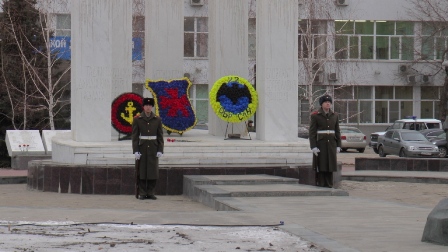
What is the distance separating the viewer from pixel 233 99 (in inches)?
964

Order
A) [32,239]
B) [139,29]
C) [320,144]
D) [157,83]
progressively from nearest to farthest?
A: 1. [32,239]
2. [320,144]
3. [157,83]
4. [139,29]

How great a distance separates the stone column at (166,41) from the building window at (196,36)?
32.2 m

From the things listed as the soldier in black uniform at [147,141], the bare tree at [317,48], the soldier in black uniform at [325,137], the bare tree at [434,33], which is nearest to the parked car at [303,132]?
the bare tree at [317,48]

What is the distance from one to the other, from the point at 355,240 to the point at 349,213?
3.04m

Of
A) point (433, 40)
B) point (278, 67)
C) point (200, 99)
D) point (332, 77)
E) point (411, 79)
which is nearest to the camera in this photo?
point (278, 67)

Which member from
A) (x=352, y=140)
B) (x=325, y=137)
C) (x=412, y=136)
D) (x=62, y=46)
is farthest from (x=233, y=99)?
(x=352, y=140)

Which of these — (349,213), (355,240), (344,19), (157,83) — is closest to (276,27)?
(157,83)

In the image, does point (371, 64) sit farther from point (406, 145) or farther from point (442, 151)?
point (406, 145)

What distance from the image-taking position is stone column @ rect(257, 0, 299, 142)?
23.1 metres

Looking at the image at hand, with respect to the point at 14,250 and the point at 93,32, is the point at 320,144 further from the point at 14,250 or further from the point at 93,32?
the point at 14,250

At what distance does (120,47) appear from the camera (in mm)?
27109

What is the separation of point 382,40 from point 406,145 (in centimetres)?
2312

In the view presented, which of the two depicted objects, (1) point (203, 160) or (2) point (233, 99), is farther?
A: (2) point (233, 99)

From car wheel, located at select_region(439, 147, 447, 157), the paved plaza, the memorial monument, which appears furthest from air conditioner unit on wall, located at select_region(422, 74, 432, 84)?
the paved plaza
